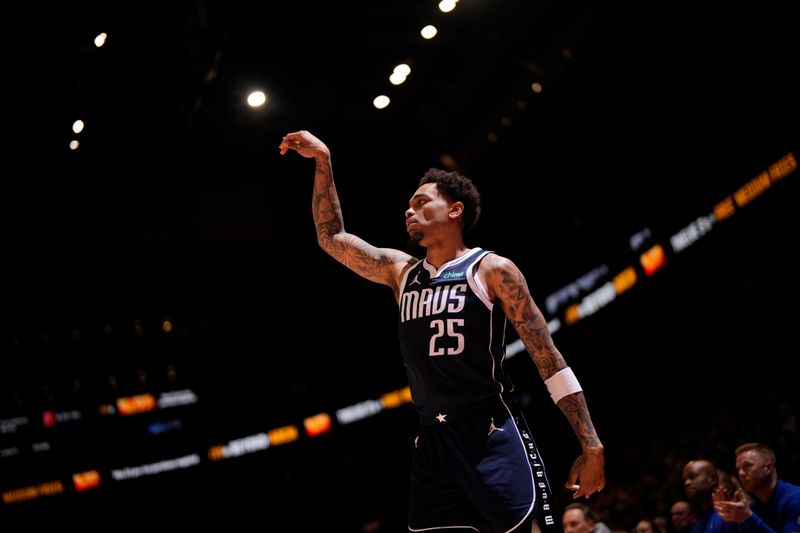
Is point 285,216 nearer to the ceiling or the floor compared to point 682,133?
nearer to the ceiling

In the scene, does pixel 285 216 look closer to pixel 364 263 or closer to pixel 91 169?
pixel 91 169

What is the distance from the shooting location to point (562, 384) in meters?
3.12

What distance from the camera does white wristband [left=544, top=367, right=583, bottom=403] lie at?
3.12 m

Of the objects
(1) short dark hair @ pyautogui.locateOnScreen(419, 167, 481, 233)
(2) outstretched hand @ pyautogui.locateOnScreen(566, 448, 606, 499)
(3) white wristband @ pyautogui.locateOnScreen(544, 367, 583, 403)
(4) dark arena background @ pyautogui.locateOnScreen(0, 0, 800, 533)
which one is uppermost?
(4) dark arena background @ pyautogui.locateOnScreen(0, 0, 800, 533)

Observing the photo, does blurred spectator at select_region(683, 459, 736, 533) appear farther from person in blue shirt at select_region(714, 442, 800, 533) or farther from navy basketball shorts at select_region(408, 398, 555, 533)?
navy basketball shorts at select_region(408, 398, 555, 533)

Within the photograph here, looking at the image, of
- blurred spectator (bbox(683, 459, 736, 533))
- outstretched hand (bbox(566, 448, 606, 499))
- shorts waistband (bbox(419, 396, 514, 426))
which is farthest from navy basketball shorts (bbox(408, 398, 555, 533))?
blurred spectator (bbox(683, 459, 736, 533))

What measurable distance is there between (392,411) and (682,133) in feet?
41.5

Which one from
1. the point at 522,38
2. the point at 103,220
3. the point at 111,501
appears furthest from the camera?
the point at 111,501

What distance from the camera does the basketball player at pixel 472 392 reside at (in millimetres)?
2945

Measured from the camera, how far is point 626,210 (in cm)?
1412

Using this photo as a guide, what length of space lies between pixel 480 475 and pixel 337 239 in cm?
135

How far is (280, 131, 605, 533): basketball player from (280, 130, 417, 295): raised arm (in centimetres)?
16

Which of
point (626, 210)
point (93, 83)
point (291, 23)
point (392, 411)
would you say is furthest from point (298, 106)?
point (392, 411)

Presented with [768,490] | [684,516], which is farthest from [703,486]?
[684,516]
